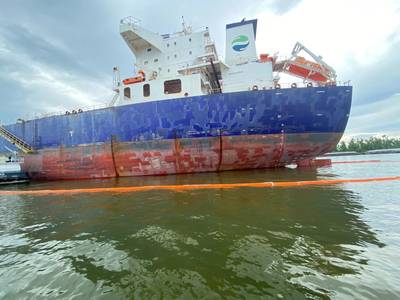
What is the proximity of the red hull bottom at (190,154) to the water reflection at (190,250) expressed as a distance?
672cm

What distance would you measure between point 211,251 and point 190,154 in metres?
9.61

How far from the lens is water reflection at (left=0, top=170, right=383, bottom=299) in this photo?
217 cm

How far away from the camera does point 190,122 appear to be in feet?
40.0

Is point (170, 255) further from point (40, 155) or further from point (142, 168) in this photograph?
point (40, 155)

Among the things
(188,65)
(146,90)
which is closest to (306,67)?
(188,65)

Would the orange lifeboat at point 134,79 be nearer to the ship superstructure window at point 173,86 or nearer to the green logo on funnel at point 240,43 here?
the ship superstructure window at point 173,86

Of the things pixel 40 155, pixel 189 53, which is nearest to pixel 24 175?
pixel 40 155

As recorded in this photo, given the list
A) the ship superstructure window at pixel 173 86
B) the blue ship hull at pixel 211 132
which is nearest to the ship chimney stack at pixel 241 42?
the ship superstructure window at pixel 173 86

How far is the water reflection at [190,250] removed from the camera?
217 centimetres

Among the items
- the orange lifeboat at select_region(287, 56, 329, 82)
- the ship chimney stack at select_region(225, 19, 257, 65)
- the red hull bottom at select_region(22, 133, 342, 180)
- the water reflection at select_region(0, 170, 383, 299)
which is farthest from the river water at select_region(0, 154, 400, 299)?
the ship chimney stack at select_region(225, 19, 257, 65)

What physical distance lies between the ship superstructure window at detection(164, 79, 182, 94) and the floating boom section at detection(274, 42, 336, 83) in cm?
749

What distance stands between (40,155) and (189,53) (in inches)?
554

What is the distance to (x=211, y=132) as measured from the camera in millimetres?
12070

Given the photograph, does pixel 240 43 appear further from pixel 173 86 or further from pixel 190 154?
pixel 190 154
